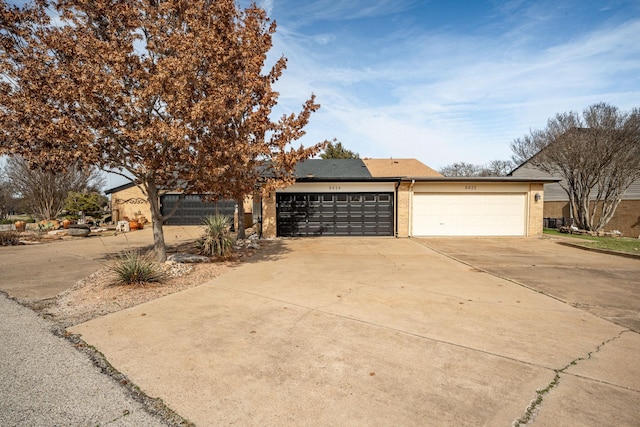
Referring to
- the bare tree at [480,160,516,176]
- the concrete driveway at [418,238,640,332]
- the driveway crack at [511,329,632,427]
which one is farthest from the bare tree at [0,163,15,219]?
the bare tree at [480,160,516,176]

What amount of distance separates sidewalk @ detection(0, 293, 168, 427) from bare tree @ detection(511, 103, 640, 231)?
68.3ft

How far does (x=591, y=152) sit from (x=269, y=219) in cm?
1652

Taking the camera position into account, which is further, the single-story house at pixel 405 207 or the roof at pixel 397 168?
the roof at pixel 397 168

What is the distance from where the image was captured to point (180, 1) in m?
7.13

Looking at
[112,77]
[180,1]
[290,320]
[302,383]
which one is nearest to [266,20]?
[180,1]

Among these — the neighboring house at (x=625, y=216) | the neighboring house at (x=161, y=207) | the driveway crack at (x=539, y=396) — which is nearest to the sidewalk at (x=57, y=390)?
the driveway crack at (x=539, y=396)

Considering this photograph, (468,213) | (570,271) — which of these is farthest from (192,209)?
(570,271)

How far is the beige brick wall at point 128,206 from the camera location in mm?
21844

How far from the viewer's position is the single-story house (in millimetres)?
14844

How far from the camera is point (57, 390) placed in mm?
2764

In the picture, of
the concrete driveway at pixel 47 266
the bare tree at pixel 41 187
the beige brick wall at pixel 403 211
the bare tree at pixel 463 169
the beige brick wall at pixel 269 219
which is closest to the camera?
the concrete driveway at pixel 47 266

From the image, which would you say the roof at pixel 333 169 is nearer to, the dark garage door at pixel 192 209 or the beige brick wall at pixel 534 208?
the dark garage door at pixel 192 209

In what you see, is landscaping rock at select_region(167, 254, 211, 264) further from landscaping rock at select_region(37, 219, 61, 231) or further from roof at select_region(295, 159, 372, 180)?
landscaping rock at select_region(37, 219, 61, 231)

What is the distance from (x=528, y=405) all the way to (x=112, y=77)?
7.79 metres
